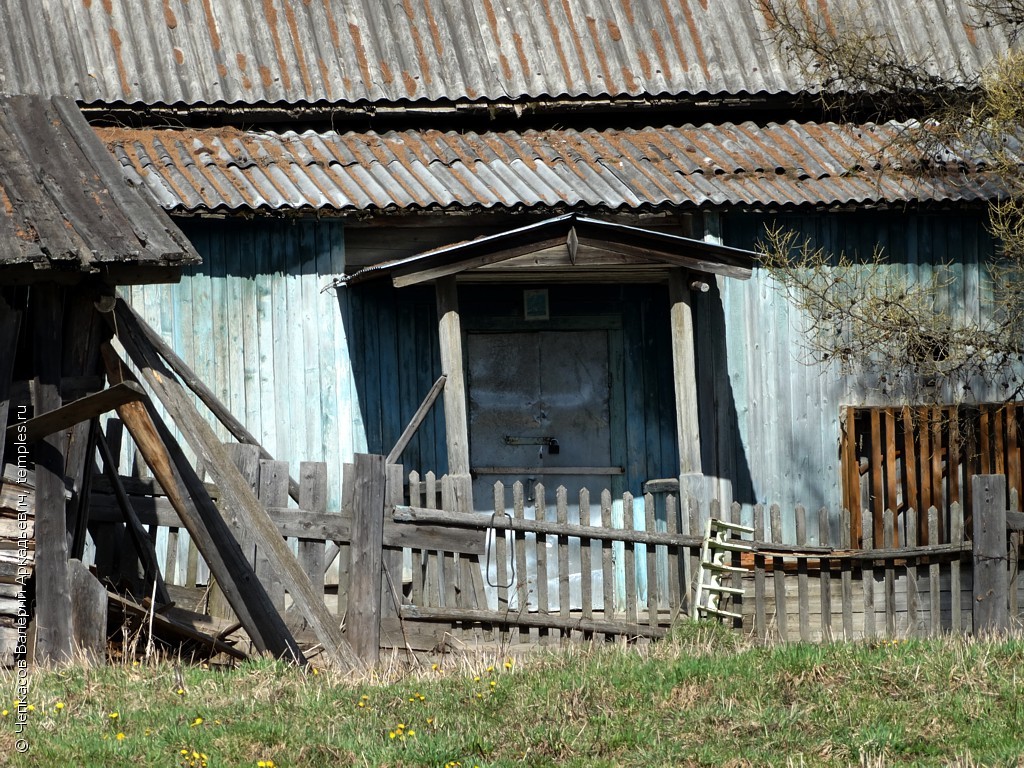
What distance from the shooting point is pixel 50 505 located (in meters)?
6.74

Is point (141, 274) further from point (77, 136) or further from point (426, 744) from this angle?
point (426, 744)

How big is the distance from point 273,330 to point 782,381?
3948 millimetres

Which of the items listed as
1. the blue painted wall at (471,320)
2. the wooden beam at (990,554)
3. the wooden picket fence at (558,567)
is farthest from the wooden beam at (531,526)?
the blue painted wall at (471,320)

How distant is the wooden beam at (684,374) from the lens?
959cm

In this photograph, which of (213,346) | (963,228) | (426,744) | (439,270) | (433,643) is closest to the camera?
(426,744)

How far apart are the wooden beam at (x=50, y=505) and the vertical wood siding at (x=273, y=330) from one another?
306cm

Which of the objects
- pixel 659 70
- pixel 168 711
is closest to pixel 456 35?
pixel 659 70

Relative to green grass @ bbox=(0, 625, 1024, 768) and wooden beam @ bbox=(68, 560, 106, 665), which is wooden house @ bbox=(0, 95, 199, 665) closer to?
wooden beam @ bbox=(68, 560, 106, 665)

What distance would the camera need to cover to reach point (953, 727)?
540cm

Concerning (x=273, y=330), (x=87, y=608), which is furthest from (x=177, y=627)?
(x=273, y=330)

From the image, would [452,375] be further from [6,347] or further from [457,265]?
[6,347]

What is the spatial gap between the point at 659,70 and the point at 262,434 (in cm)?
463

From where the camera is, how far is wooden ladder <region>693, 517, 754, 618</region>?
27.8 feet

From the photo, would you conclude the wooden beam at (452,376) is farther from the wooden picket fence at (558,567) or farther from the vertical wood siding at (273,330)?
the vertical wood siding at (273,330)
